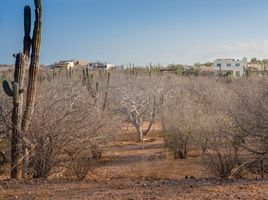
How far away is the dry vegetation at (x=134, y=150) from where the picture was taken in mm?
9492

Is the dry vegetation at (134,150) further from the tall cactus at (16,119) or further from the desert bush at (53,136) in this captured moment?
the tall cactus at (16,119)

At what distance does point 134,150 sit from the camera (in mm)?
30578

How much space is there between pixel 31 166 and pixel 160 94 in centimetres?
2732

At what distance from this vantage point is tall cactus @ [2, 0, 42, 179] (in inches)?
466

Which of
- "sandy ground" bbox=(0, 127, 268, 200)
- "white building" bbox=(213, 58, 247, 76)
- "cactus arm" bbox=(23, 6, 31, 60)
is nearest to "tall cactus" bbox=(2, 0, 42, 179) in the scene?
"cactus arm" bbox=(23, 6, 31, 60)

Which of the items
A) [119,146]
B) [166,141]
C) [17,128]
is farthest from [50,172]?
[119,146]

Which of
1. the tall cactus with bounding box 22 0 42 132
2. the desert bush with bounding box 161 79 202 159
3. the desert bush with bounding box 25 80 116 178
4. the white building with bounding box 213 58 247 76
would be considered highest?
the white building with bounding box 213 58 247 76

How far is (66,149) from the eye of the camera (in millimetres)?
12656

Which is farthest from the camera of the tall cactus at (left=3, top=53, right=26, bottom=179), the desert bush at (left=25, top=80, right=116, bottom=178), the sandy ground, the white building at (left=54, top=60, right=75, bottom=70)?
the white building at (left=54, top=60, right=75, bottom=70)

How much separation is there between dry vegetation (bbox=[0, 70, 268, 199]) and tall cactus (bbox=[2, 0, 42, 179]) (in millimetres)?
281

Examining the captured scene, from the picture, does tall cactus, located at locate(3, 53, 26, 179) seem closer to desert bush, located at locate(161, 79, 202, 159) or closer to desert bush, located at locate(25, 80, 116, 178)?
desert bush, located at locate(25, 80, 116, 178)

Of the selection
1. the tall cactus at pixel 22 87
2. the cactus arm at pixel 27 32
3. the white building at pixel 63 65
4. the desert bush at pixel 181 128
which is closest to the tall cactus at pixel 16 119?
the tall cactus at pixel 22 87

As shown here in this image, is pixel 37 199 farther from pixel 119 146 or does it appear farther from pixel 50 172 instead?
pixel 119 146

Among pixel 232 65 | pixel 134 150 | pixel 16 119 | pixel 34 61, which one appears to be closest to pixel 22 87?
pixel 34 61
